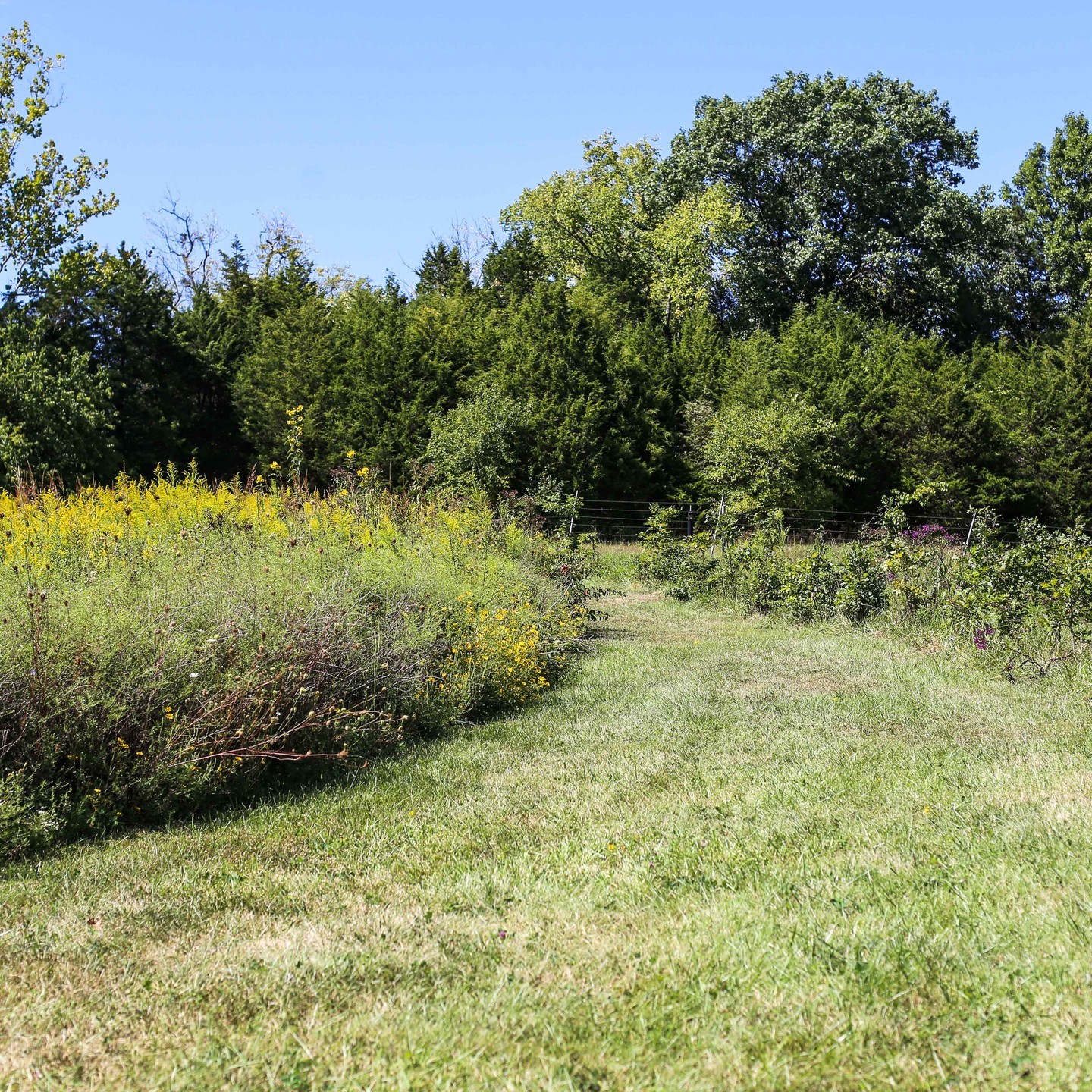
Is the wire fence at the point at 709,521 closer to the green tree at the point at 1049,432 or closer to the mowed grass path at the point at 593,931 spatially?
the green tree at the point at 1049,432

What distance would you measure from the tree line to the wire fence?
2.28ft

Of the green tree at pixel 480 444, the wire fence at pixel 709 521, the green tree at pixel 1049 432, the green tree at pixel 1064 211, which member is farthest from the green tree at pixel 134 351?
the green tree at pixel 1064 211

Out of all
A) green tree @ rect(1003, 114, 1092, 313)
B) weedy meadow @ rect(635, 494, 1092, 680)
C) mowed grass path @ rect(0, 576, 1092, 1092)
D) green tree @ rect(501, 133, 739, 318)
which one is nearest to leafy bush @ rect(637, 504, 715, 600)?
weedy meadow @ rect(635, 494, 1092, 680)

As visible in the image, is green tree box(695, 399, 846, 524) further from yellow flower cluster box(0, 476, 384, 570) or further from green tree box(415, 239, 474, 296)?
green tree box(415, 239, 474, 296)

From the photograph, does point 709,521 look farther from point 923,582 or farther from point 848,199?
point 848,199

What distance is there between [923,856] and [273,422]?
87.5ft

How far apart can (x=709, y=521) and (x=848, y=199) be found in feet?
58.6

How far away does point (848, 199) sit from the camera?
34.0m

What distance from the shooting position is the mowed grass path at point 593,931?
2699 millimetres

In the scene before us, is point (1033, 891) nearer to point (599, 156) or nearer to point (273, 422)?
point (273, 422)

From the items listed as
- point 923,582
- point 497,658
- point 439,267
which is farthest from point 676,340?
point 497,658

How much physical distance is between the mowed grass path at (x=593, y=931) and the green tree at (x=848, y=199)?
29.2 meters

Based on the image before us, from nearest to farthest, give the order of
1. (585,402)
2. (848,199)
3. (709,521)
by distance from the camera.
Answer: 1. (709,521)
2. (585,402)
3. (848,199)

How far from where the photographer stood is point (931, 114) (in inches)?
1284
